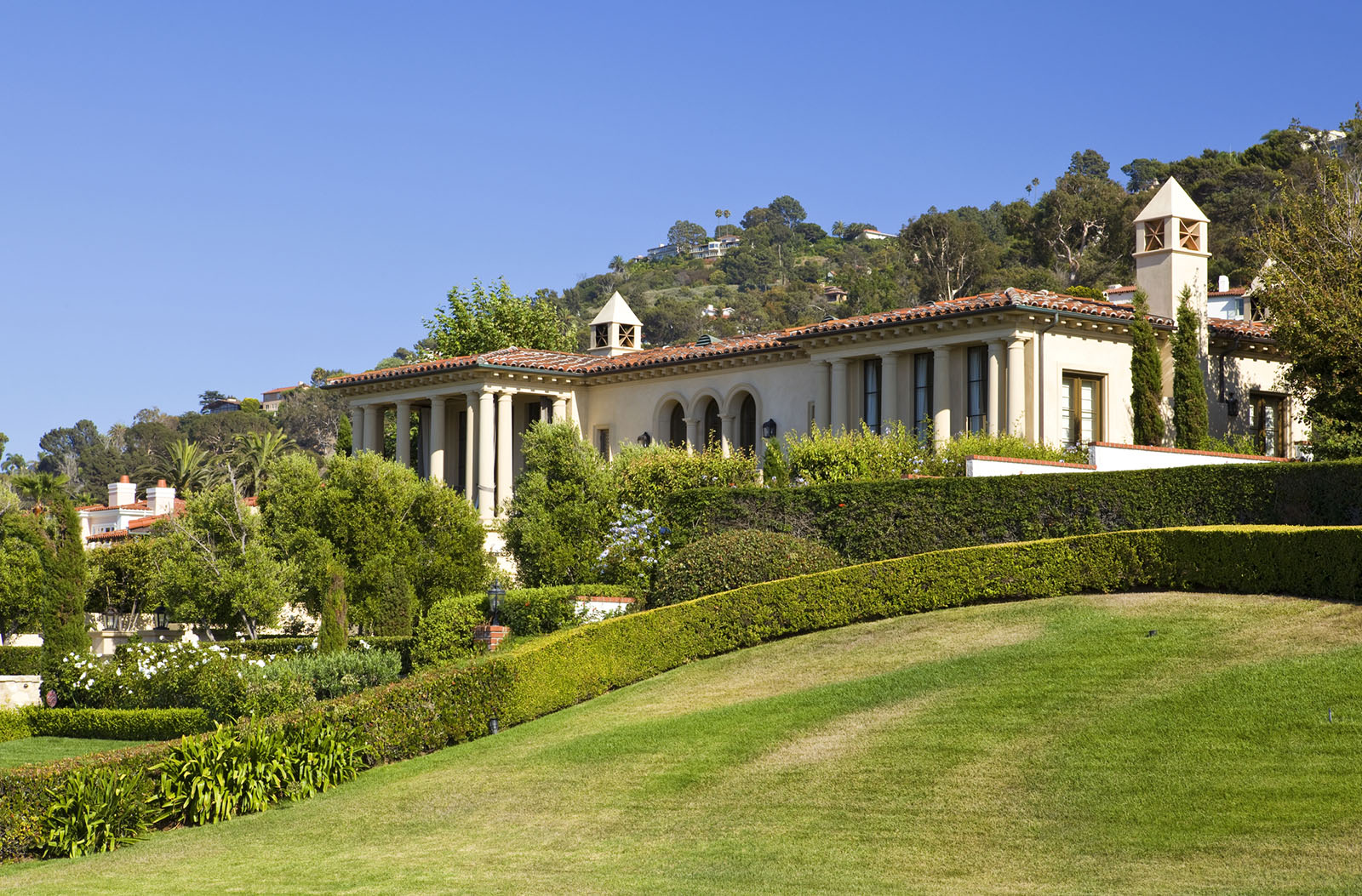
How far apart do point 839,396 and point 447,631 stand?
515 inches

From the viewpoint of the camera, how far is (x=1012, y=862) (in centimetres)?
1296

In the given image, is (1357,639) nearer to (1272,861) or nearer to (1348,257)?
(1272,861)

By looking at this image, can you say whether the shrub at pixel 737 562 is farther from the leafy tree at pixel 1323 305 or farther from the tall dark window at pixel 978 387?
the leafy tree at pixel 1323 305

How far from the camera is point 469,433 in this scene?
43.8 m

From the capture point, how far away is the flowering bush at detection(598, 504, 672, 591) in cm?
2942

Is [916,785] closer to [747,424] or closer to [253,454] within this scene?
[747,424]

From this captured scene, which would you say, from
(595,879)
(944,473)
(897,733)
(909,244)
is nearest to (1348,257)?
(944,473)

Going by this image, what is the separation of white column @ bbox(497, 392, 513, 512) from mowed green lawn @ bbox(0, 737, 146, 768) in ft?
50.2

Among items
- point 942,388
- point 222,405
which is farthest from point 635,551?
point 222,405

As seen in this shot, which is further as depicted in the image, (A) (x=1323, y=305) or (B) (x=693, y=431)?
(B) (x=693, y=431)

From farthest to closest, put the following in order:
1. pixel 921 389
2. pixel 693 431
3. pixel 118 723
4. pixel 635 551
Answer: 1. pixel 693 431
2. pixel 921 389
3. pixel 118 723
4. pixel 635 551

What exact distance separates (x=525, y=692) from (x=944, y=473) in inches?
466

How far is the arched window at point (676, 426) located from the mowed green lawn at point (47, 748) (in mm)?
18809

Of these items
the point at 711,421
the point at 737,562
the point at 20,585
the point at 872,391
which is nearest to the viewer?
the point at 737,562
